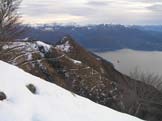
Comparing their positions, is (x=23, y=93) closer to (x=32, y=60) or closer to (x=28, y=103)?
(x=28, y=103)

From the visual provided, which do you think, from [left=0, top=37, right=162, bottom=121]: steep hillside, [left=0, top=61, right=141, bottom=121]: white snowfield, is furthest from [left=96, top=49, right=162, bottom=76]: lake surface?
[left=0, top=61, right=141, bottom=121]: white snowfield

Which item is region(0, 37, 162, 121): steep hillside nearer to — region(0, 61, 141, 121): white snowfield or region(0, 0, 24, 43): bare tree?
region(0, 0, 24, 43): bare tree

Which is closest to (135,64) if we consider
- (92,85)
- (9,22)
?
(92,85)

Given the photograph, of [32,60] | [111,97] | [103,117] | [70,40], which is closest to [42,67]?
[32,60]

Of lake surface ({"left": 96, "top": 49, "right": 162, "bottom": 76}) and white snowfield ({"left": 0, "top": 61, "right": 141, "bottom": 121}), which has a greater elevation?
white snowfield ({"left": 0, "top": 61, "right": 141, "bottom": 121})

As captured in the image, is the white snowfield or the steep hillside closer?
the white snowfield

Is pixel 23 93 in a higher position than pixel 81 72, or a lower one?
higher
